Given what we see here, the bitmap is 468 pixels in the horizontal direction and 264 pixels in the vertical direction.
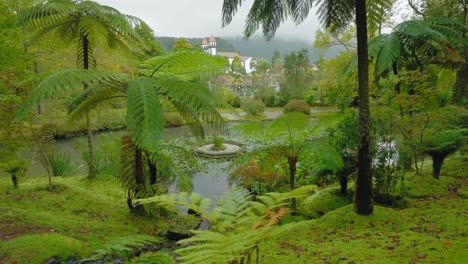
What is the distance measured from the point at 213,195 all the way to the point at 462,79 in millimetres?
6397

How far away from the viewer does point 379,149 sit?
195 inches

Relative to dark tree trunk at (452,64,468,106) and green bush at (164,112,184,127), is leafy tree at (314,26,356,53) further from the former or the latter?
green bush at (164,112,184,127)

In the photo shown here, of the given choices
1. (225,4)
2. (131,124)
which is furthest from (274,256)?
(225,4)

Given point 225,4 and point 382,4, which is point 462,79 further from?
point 225,4

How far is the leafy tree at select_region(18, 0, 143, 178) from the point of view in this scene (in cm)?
509

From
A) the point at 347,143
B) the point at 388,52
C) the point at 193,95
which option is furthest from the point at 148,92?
the point at 388,52

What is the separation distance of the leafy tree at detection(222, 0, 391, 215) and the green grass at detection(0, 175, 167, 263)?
2742 mm

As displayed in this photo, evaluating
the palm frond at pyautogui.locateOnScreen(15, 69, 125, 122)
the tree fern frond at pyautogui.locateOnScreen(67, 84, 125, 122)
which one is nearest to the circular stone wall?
the tree fern frond at pyautogui.locateOnScreen(67, 84, 125, 122)

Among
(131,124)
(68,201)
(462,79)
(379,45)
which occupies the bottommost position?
(68,201)

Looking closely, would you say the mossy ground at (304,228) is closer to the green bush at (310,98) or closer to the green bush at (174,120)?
the green bush at (174,120)

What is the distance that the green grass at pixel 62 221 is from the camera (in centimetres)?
348

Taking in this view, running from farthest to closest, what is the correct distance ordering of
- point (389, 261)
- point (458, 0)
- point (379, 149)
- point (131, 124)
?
point (458, 0) < point (379, 149) < point (131, 124) < point (389, 261)

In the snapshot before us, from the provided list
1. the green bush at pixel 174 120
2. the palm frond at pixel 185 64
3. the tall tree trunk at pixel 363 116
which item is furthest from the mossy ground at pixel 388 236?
the green bush at pixel 174 120

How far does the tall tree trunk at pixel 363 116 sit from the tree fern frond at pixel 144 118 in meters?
2.21
